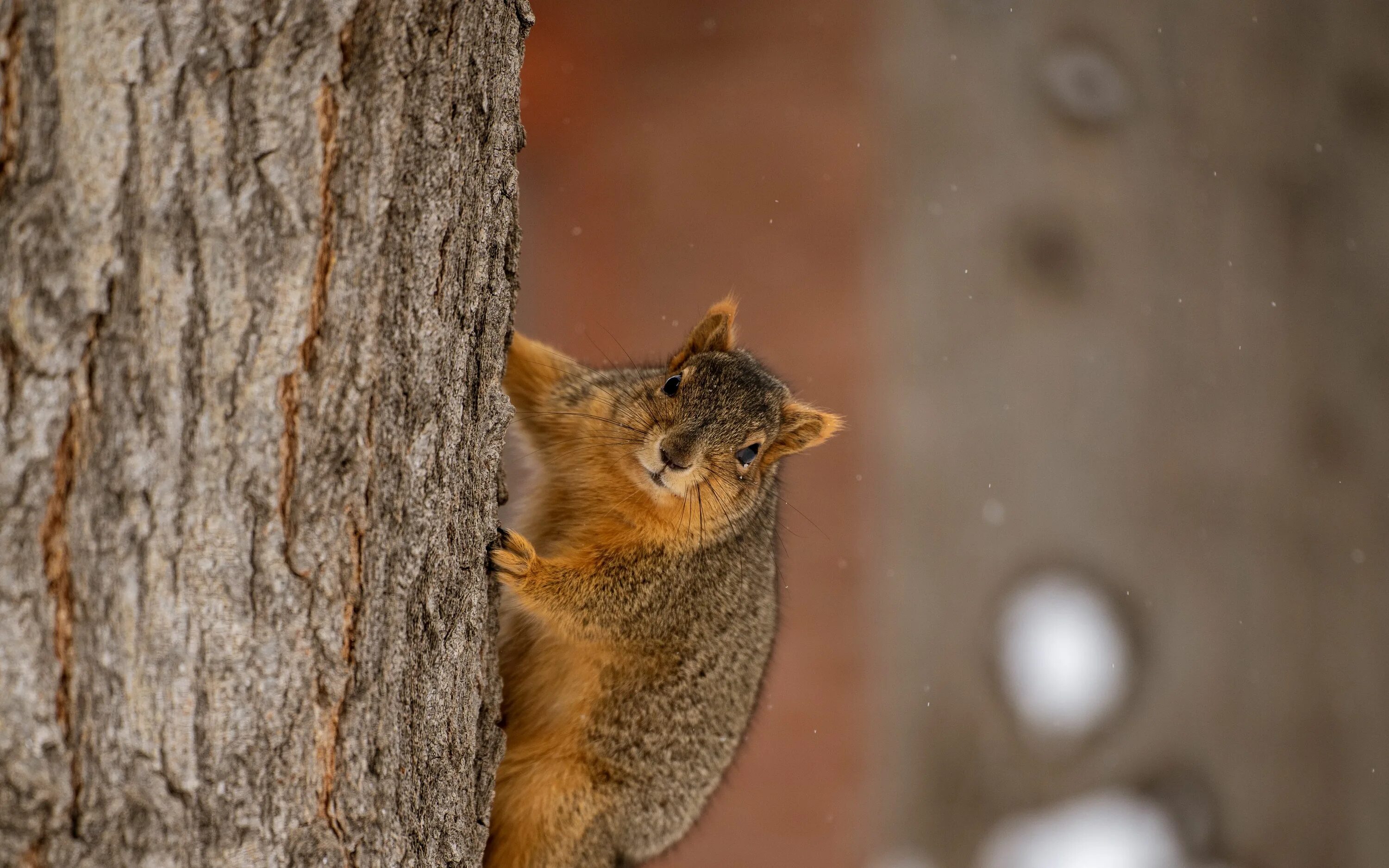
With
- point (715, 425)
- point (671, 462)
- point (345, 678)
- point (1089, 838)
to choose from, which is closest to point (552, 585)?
point (671, 462)

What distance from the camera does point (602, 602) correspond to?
1929mm

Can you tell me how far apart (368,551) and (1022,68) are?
13.3ft

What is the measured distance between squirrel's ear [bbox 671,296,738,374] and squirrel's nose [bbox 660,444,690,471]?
12.9 inches

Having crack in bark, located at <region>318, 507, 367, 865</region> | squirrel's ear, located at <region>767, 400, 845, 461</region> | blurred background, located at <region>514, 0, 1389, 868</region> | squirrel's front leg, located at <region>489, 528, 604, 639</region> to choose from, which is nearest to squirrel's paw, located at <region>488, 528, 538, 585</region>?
squirrel's front leg, located at <region>489, 528, 604, 639</region>

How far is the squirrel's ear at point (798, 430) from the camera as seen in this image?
7.32 ft

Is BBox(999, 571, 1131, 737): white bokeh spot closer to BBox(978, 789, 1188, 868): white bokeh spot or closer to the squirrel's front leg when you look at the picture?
BBox(978, 789, 1188, 868): white bokeh spot

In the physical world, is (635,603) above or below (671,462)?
below

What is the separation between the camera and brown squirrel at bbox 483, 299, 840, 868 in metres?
1.95

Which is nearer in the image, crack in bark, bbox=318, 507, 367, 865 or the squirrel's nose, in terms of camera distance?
crack in bark, bbox=318, 507, 367, 865

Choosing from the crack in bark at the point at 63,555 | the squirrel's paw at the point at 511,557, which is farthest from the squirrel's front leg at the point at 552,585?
the crack in bark at the point at 63,555

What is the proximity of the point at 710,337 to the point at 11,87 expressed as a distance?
1.37m

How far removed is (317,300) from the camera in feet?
3.91

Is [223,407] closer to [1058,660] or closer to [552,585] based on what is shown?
[552,585]

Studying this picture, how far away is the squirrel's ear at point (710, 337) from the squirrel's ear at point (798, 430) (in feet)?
0.58
